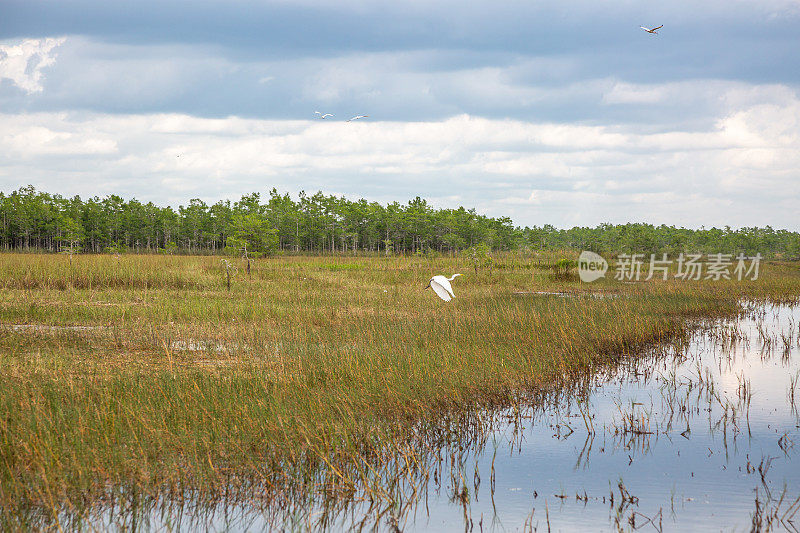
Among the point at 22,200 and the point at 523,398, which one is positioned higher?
the point at 22,200

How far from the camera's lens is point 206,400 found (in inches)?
269

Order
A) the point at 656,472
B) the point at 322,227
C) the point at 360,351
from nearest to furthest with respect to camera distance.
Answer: the point at 656,472
the point at 360,351
the point at 322,227

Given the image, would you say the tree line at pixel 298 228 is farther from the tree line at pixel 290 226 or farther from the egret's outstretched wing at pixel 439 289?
the egret's outstretched wing at pixel 439 289

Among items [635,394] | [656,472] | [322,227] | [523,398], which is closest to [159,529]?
[656,472]

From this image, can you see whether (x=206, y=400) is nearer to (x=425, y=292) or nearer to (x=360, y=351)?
(x=360, y=351)

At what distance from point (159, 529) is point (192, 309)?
422 inches

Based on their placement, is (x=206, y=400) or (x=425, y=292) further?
(x=425, y=292)

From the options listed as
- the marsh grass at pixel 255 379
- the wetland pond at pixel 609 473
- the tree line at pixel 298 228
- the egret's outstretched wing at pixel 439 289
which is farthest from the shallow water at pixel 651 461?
the tree line at pixel 298 228

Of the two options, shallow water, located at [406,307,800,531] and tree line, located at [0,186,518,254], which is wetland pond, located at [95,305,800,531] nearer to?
shallow water, located at [406,307,800,531]

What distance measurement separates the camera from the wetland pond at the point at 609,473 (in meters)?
4.96

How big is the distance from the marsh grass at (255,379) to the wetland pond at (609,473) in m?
0.31

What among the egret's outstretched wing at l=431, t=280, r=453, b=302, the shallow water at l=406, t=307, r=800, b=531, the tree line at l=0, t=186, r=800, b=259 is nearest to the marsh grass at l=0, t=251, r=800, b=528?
the egret's outstretched wing at l=431, t=280, r=453, b=302

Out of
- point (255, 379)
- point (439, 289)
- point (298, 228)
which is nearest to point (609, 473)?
point (255, 379)

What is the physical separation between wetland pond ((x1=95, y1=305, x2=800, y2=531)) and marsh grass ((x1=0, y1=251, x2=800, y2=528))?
308 millimetres
